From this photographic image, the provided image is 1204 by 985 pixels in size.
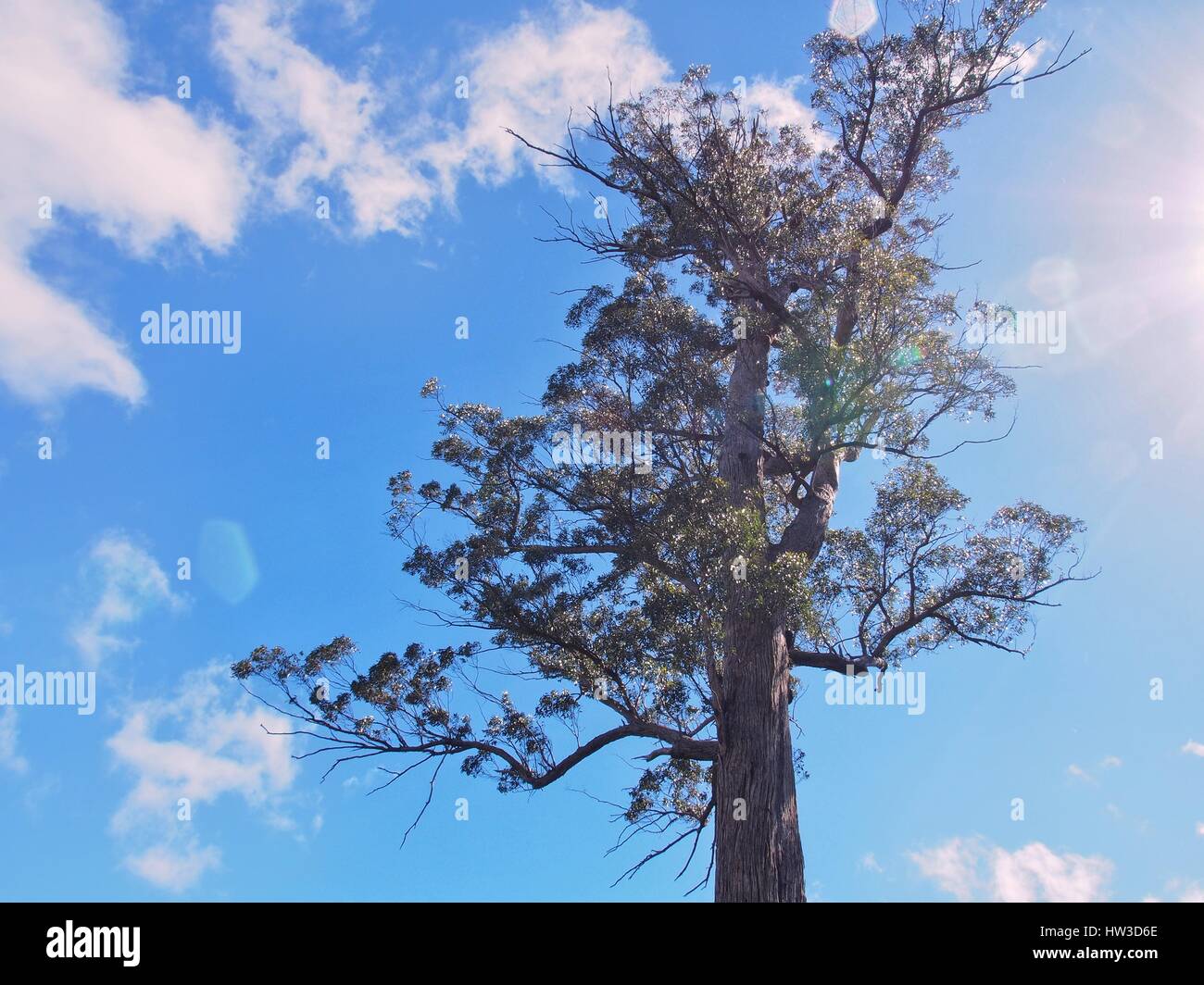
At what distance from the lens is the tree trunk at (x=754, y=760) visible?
687cm

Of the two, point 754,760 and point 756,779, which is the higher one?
point 754,760

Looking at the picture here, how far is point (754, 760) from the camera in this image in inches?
287

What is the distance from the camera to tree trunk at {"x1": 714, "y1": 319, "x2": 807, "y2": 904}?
6871 mm
